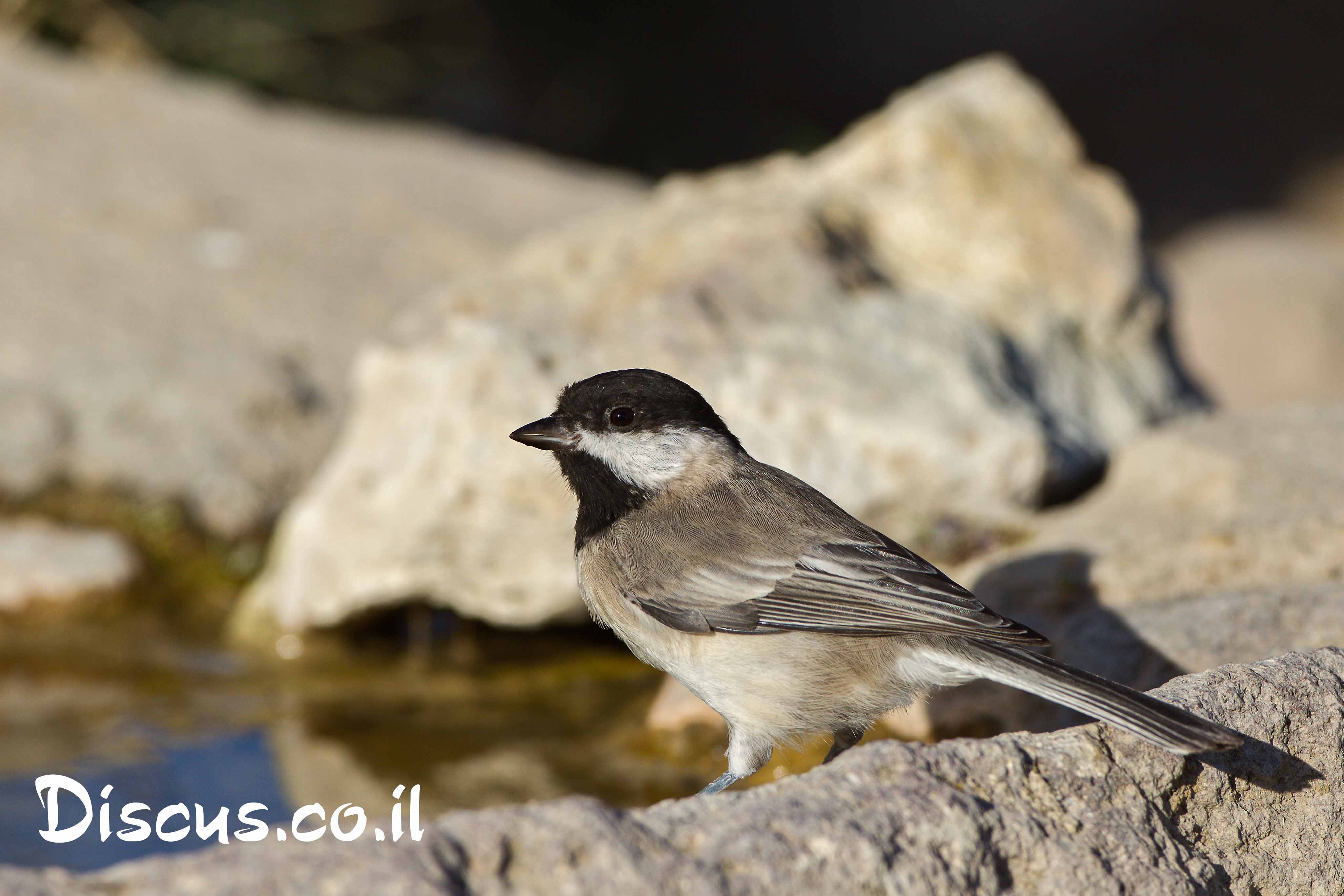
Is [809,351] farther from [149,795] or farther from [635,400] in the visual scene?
[149,795]

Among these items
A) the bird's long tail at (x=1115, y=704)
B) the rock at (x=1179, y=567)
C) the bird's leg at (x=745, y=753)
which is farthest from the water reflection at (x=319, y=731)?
the bird's long tail at (x=1115, y=704)

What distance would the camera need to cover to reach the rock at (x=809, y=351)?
17.6 feet

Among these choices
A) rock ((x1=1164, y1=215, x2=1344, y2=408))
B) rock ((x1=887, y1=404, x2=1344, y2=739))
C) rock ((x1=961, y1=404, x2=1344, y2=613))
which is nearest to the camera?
rock ((x1=887, y1=404, x2=1344, y2=739))

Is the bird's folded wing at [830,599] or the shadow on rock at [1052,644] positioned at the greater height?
the bird's folded wing at [830,599]

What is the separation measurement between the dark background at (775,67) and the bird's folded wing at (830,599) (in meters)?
10.8

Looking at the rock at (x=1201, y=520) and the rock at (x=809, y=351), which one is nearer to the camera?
the rock at (x=1201, y=520)

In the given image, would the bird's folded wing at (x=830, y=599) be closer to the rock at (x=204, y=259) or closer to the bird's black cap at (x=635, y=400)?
the bird's black cap at (x=635, y=400)

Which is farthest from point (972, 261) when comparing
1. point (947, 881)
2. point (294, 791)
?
point (947, 881)

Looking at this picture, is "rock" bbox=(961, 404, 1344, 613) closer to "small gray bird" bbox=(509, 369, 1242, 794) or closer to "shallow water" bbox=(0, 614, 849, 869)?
"shallow water" bbox=(0, 614, 849, 869)

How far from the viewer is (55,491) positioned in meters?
6.75

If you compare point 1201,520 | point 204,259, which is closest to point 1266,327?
point 1201,520

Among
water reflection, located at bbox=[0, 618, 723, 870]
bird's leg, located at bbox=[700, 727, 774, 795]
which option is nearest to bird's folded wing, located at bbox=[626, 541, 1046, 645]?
bird's leg, located at bbox=[700, 727, 774, 795]

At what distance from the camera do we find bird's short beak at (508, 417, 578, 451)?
149 inches

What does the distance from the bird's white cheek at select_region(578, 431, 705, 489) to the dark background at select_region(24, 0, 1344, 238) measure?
10.3 metres
